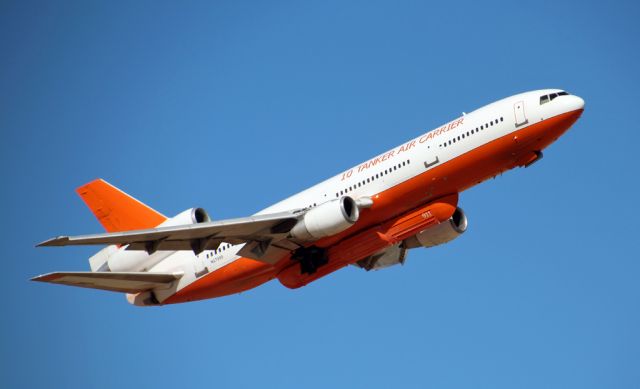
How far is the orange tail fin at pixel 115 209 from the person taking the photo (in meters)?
52.4

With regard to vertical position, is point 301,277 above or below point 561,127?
below

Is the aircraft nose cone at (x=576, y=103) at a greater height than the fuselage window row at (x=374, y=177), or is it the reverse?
the aircraft nose cone at (x=576, y=103)

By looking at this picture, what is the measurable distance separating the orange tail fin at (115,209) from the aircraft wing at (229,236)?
24.7 feet

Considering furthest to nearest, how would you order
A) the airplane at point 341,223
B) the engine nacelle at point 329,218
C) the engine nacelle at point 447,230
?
the engine nacelle at point 447,230 < the engine nacelle at point 329,218 < the airplane at point 341,223

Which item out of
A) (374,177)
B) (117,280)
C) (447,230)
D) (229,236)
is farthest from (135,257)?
(447,230)

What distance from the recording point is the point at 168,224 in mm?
48531

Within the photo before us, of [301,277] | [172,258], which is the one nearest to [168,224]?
[172,258]

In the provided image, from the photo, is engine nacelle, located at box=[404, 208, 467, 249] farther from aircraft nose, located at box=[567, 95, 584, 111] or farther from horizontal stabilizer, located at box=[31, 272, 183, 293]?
horizontal stabilizer, located at box=[31, 272, 183, 293]

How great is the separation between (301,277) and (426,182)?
25.5 ft

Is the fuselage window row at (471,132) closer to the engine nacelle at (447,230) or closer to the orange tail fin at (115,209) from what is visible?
the engine nacelle at (447,230)

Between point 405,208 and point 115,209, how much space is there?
54.0 ft

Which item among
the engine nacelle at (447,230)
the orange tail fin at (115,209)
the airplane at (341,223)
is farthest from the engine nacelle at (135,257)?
the engine nacelle at (447,230)

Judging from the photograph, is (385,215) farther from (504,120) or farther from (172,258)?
(172,258)

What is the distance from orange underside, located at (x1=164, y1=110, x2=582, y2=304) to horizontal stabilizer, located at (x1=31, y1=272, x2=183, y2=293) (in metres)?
1.43
